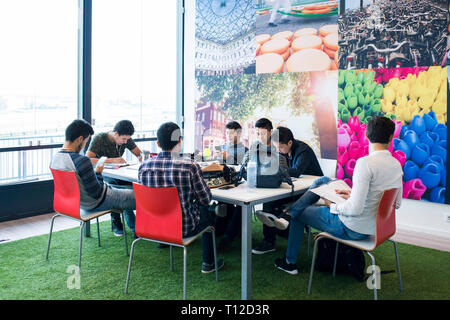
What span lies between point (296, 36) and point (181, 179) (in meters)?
3.06

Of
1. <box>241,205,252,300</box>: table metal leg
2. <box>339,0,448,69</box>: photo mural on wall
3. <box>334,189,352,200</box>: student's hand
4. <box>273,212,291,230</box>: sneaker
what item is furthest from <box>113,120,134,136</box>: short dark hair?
<box>339,0,448,69</box>: photo mural on wall

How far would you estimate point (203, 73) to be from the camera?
20.4ft

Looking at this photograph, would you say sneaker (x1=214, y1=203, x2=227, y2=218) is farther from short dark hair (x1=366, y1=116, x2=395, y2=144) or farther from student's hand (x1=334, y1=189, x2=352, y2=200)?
short dark hair (x1=366, y1=116, x2=395, y2=144)

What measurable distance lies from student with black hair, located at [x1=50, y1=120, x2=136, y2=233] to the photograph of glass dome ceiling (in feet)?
8.96

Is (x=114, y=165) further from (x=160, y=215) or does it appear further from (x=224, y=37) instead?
(x=224, y=37)

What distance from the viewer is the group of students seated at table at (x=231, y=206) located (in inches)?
107

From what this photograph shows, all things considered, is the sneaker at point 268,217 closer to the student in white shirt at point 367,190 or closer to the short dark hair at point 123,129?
the student in white shirt at point 367,190

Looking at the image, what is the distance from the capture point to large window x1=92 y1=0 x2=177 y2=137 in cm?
555

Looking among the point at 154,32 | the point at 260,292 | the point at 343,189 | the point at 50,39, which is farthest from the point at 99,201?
the point at 154,32

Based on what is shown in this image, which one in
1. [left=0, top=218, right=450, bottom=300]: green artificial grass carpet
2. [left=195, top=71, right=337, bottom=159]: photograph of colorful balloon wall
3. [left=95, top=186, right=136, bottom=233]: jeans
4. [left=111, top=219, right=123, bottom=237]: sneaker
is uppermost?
[left=195, top=71, right=337, bottom=159]: photograph of colorful balloon wall

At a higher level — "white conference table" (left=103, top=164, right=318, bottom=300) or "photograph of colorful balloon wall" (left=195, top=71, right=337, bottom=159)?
"photograph of colorful balloon wall" (left=195, top=71, right=337, bottom=159)

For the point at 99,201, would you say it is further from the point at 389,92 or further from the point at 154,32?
the point at 154,32

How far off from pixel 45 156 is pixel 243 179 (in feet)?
9.18
